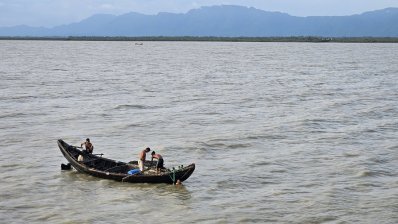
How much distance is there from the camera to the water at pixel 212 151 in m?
21.7

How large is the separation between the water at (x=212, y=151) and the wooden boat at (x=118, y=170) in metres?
0.37

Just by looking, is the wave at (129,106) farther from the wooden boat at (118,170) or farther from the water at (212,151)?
the wooden boat at (118,170)

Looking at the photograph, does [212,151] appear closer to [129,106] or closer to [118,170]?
[118,170]

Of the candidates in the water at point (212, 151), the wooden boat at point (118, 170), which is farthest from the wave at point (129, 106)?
the wooden boat at point (118, 170)

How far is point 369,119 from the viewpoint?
1624 inches

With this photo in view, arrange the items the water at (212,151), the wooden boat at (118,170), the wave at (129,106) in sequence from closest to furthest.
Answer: the water at (212,151) → the wooden boat at (118,170) → the wave at (129,106)

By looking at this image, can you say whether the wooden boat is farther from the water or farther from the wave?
the wave

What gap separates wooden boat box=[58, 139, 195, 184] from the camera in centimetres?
2441

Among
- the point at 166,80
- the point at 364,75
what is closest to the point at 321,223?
the point at 166,80

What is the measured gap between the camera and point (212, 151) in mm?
31328

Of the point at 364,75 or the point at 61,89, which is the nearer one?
the point at 61,89

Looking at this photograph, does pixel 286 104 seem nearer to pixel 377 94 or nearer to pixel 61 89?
pixel 377 94

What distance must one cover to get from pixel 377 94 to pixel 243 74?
2923 centimetres

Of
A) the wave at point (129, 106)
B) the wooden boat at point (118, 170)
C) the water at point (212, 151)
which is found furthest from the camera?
the wave at point (129, 106)
